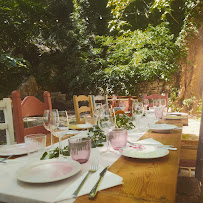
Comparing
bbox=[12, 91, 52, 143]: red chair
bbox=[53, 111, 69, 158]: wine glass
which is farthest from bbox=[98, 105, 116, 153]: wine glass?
bbox=[12, 91, 52, 143]: red chair

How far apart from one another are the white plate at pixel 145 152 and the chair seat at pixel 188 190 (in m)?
0.34

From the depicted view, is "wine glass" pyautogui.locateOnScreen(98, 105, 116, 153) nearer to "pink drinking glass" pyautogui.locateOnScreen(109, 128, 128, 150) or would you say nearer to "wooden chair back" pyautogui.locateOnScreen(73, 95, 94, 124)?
"pink drinking glass" pyautogui.locateOnScreen(109, 128, 128, 150)

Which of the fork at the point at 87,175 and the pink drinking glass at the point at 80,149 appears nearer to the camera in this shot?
the fork at the point at 87,175

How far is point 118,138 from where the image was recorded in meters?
0.92

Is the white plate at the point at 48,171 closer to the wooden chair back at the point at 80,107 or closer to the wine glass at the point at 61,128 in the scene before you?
the wine glass at the point at 61,128

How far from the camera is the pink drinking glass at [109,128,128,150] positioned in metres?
0.91

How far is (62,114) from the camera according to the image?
988 millimetres

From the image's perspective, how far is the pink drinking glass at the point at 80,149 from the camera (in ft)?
2.50

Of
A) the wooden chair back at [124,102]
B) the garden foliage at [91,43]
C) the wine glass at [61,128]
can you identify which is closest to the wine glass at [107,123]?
the wine glass at [61,128]

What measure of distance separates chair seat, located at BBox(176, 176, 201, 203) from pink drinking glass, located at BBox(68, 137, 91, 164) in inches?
22.2

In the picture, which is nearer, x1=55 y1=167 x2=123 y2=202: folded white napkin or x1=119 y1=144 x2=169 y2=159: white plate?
x1=55 y1=167 x2=123 y2=202: folded white napkin

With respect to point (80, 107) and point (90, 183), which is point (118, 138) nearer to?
point (90, 183)

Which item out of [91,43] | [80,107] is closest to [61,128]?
[80,107]

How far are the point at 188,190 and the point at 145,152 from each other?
1.49 ft
